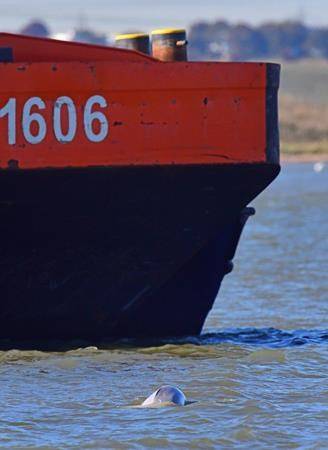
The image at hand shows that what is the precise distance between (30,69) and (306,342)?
106 inches

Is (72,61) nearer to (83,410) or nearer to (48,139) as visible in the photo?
(48,139)

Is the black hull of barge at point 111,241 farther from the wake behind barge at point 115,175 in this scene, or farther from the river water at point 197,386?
the river water at point 197,386

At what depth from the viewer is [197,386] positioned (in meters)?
8.18

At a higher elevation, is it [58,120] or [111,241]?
[58,120]

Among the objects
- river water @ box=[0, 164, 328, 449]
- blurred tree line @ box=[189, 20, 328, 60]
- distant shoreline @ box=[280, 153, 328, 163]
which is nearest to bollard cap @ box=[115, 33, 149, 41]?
river water @ box=[0, 164, 328, 449]

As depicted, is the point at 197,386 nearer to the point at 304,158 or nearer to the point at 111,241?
the point at 111,241

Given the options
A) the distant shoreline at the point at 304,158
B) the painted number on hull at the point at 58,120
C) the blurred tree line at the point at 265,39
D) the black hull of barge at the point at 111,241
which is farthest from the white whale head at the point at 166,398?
the blurred tree line at the point at 265,39

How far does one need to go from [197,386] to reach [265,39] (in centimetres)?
12677

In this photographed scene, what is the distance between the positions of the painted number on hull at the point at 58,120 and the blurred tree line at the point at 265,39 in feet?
351

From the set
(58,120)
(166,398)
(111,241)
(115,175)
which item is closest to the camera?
(166,398)

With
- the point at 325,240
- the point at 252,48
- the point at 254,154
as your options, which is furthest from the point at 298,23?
the point at 254,154

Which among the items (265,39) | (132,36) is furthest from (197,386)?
(265,39)

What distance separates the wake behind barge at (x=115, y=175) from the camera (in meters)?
8.55

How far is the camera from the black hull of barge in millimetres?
8742
